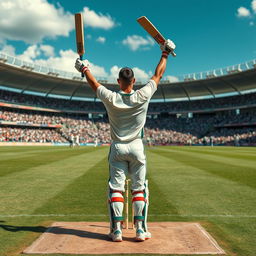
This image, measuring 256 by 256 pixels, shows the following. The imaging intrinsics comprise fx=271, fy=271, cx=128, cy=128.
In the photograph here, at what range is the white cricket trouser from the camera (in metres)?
3.71

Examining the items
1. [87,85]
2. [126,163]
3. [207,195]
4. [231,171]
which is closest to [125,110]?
[126,163]

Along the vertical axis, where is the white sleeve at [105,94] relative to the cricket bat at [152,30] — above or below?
below

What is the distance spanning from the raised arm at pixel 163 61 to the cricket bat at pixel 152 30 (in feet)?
0.31

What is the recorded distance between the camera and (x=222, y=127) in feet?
203

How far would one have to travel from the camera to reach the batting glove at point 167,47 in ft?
13.5

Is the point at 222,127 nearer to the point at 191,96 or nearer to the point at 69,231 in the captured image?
the point at 191,96

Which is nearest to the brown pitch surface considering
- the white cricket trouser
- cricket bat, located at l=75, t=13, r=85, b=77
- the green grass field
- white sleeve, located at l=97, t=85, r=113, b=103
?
the green grass field

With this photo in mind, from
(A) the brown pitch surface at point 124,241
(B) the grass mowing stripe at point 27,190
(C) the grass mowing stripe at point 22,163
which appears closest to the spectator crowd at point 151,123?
(C) the grass mowing stripe at point 22,163

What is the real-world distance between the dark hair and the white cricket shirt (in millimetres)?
190

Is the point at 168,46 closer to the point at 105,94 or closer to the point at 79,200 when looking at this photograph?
the point at 105,94

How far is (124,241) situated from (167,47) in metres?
2.86

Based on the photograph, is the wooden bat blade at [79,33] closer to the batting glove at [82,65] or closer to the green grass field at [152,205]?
the batting glove at [82,65]

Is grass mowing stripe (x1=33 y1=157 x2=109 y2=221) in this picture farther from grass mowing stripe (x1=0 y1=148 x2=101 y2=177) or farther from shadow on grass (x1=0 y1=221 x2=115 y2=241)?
grass mowing stripe (x1=0 y1=148 x2=101 y2=177)

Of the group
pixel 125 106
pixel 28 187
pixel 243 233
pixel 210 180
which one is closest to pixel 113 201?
pixel 125 106
